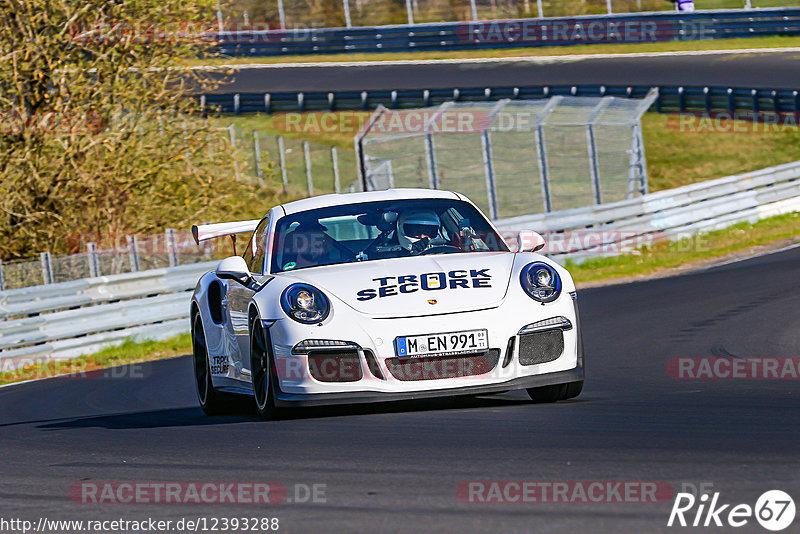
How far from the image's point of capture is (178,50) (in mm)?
21016

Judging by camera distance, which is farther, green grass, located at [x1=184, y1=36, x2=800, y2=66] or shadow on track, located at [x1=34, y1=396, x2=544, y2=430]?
green grass, located at [x1=184, y1=36, x2=800, y2=66]

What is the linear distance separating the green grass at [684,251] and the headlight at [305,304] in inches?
484

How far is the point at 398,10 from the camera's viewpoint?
44.1 meters

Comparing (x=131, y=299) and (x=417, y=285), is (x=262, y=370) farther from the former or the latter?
(x=131, y=299)

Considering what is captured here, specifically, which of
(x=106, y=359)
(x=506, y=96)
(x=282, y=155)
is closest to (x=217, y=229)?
(x=106, y=359)

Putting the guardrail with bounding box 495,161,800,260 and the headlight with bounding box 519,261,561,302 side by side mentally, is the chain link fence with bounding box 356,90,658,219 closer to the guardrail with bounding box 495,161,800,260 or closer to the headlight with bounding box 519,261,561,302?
the guardrail with bounding box 495,161,800,260

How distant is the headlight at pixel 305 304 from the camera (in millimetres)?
7184

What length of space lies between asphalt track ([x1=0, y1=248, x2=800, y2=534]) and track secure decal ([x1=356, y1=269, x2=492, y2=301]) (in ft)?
2.21

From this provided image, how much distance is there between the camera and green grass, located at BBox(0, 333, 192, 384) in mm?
15039

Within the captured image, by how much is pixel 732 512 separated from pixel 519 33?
1592 inches

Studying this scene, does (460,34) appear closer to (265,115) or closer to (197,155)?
(265,115)

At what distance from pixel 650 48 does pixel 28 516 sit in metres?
39.0

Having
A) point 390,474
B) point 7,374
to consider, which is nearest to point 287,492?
point 390,474

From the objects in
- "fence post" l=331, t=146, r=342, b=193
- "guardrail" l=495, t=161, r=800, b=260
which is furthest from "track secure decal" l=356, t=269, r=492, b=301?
"fence post" l=331, t=146, r=342, b=193
